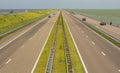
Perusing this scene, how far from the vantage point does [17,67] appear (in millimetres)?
24422

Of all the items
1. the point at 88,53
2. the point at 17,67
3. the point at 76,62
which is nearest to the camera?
the point at 17,67

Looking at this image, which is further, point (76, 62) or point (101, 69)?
point (76, 62)

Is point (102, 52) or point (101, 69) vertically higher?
point (101, 69)

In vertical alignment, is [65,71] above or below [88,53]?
above

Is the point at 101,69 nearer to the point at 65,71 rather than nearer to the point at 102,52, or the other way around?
the point at 65,71

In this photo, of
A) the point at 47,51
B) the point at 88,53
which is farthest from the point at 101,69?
the point at 47,51

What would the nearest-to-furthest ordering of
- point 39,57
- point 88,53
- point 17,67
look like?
point 17,67, point 39,57, point 88,53

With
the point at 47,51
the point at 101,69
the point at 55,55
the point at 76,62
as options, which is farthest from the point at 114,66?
the point at 47,51

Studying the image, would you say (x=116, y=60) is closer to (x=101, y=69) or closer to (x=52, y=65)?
(x=101, y=69)

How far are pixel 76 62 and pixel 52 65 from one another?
9.49 ft

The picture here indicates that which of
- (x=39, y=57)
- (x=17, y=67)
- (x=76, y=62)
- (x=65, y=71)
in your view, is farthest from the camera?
(x=39, y=57)

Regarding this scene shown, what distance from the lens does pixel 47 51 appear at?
33781mm

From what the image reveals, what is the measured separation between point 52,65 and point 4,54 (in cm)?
820

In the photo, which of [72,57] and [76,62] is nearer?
[76,62]
